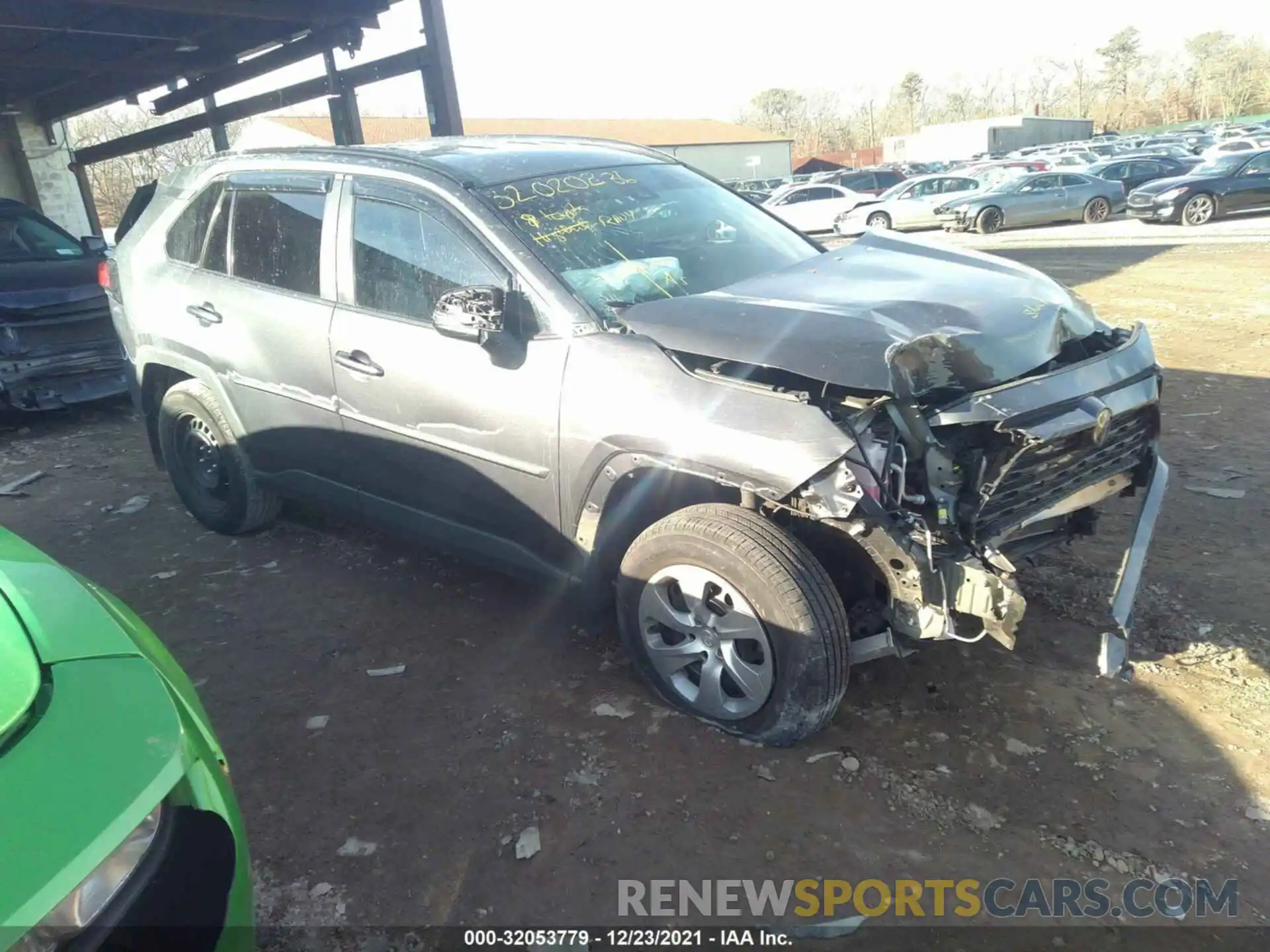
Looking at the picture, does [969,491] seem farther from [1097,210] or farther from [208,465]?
[1097,210]

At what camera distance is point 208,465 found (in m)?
4.76

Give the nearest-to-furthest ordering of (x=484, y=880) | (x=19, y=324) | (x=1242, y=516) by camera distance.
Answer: (x=484, y=880), (x=1242, y=516), (x=19, y=324)

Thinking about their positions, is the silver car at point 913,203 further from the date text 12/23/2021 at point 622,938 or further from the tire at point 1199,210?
the date text 12/23/2021 at point 622,938

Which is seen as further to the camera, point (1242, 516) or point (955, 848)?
point (1242, 516)

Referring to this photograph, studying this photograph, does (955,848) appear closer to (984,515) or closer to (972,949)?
(972,949)

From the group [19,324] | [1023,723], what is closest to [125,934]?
[1023,723]

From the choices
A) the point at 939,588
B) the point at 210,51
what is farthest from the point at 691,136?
the point at 939,588

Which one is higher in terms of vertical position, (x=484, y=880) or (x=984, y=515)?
(x=984, y=515)

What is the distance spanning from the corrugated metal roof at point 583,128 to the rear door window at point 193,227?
34.7 m

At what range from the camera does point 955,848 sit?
8.30 ft

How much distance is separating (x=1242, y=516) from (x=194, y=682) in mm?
4903

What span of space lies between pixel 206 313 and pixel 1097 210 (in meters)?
21.4

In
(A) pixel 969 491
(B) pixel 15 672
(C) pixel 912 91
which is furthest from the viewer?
(C) pixel 912 91

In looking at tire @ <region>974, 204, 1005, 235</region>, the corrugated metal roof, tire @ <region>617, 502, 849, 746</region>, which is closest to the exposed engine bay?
tire @ <region>617, 502, 849, 746</region>
